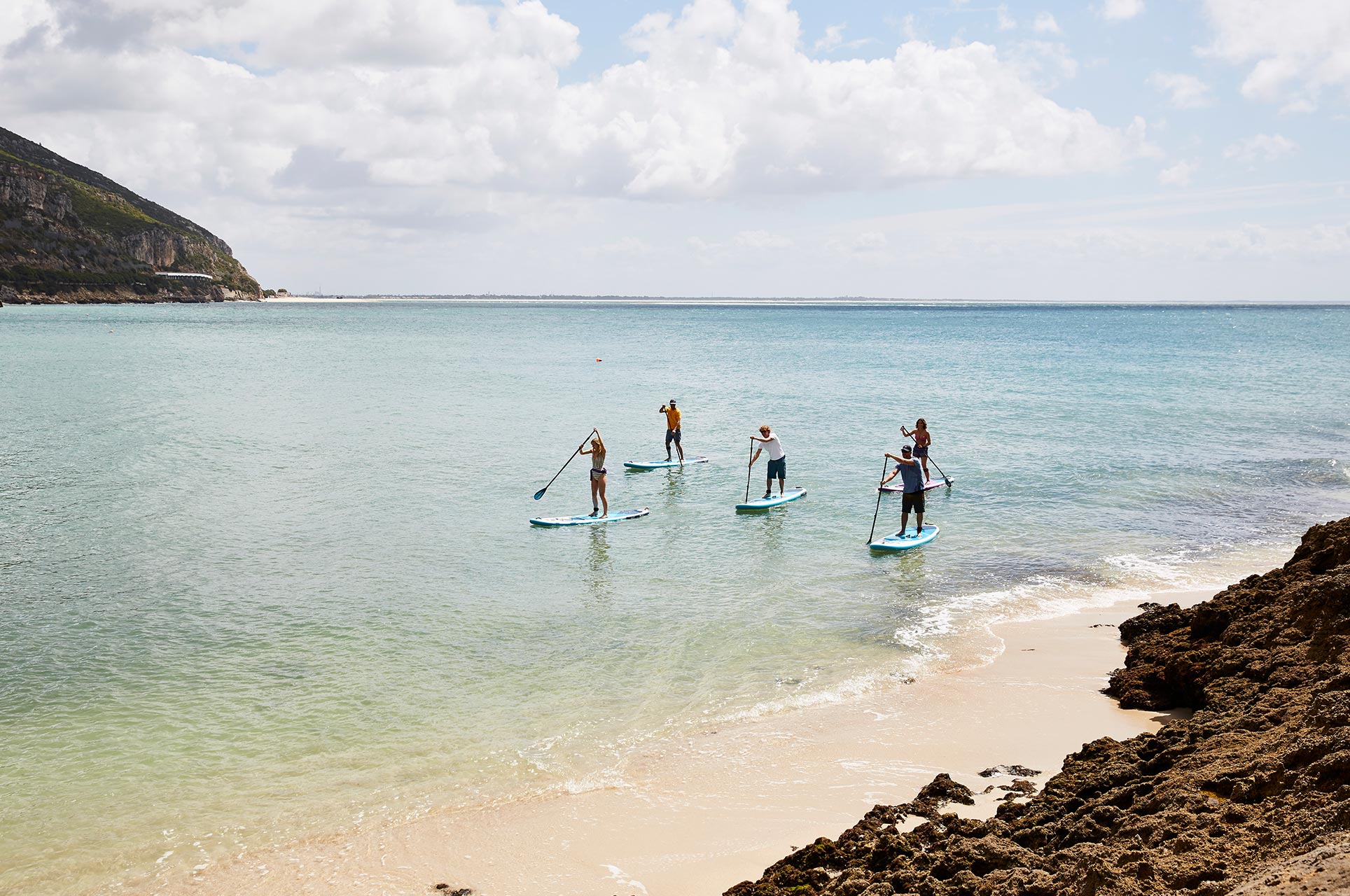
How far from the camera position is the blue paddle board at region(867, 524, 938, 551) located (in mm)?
16875

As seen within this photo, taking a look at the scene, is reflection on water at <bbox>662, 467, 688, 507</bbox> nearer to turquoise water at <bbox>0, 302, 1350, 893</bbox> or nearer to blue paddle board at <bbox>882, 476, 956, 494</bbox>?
turquoise water at <bbox>0, 302, 1350, 893</bbox>

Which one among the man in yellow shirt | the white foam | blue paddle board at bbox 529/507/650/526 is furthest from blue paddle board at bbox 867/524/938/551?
the white foam

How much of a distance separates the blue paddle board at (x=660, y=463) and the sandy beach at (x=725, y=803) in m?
15.0

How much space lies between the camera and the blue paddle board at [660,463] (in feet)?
82.8

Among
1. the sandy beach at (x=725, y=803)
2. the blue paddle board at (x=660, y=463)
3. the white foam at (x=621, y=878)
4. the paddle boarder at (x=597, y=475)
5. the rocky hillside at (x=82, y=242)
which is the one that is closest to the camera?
the white foam at (x=621, y=878)

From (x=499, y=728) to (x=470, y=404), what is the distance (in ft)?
100

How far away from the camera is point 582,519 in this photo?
1914 centimetres

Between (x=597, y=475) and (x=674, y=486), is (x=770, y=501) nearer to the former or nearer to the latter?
(x=674, y=486)

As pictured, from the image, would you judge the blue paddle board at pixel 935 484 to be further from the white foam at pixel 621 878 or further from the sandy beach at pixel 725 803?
the white foam at pixel 621 878

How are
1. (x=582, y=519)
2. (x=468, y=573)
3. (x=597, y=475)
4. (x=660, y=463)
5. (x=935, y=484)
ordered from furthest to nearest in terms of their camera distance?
(x=660, y=463) → (x=935, y=484) → (x=597, y=475) → (x=582, y=519) → (x=468, y=573)

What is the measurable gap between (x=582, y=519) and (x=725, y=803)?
11.3 metres

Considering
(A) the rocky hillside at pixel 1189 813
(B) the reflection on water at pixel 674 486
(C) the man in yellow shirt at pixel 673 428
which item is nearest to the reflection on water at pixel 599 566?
(B) the reflection on water at pixel 674 486

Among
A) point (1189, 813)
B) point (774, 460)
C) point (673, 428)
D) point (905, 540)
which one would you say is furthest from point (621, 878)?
point (673, 428)

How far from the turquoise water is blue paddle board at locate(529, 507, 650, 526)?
0.33 metres
